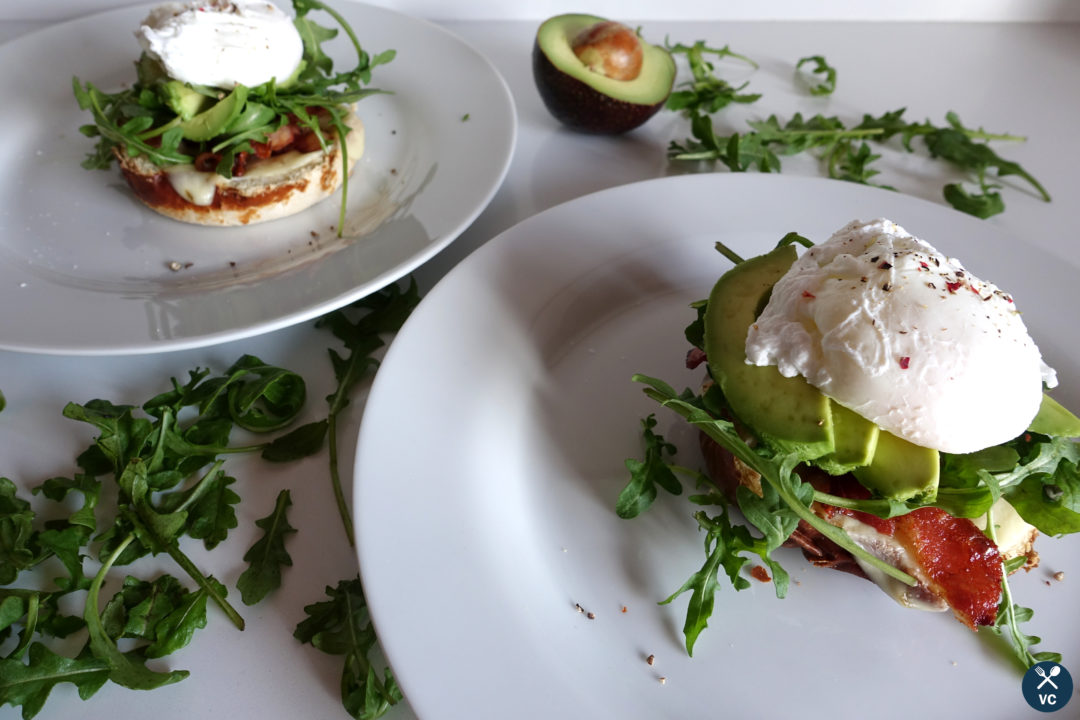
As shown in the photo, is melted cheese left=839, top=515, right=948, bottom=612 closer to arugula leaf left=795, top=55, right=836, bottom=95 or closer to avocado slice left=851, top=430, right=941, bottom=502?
avocado slice left=851, top=430, right=941, bottom=502

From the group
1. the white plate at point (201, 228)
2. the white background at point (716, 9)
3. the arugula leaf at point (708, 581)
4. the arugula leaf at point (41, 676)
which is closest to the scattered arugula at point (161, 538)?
the arugula leaf at point (41, 676)

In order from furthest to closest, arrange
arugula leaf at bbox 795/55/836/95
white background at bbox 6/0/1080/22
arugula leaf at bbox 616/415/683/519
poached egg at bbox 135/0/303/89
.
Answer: white background at bbox 6/0/1080/22 → arugula leaf at bbox 795/55/836/95 → poached egg at bbox 135/0/303/89 → arugula leaf at bbox 616/415/683/519

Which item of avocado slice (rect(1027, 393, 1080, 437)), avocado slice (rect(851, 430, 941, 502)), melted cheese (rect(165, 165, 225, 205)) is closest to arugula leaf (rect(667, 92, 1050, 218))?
avocado slice (rect(1027, 393, 1080, 437))

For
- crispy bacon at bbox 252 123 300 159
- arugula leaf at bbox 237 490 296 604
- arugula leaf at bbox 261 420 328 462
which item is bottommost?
arugula leaf at bbox 237 490 296 604

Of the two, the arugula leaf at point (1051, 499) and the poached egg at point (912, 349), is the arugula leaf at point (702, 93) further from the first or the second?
the arugula leaf at point (1051, 499)

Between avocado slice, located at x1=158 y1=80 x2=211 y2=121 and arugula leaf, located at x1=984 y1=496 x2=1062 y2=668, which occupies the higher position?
avocado slice, located at x1=158 y1=80 x2=211 y2=121

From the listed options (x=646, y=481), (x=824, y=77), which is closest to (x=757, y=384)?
(x=646, y=481)

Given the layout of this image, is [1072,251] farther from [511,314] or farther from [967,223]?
[511,314]
